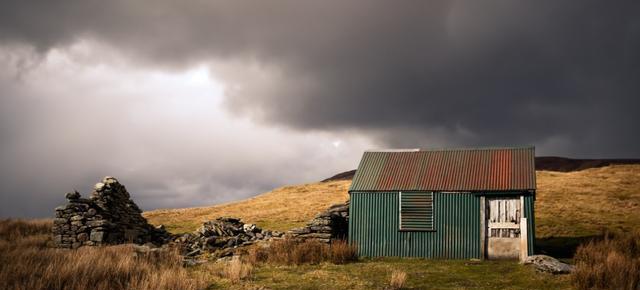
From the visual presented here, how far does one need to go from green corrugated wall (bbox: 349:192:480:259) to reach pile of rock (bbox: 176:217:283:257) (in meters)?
5.66

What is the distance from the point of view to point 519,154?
23953mm

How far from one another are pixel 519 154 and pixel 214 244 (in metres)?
15.7

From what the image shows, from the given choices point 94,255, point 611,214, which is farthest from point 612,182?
point 94,255

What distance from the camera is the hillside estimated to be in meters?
36.2

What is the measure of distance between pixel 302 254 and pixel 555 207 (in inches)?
1179

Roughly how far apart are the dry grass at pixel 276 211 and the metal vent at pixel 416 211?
52.3 ft

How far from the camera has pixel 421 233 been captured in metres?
22.8

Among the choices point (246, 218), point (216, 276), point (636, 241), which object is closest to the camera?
point (216, 276)

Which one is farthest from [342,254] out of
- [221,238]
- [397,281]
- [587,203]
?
[587,203]

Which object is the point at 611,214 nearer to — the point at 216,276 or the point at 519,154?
the point at 519,154

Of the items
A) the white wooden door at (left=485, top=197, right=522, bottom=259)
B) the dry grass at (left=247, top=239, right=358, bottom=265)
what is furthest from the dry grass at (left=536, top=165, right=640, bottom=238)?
the dry grass at (left=247, top=239, right=358, bottom=265)

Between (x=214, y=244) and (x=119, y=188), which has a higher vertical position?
(x=119, y=188)

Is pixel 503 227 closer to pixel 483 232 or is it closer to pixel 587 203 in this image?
pixel 483 232

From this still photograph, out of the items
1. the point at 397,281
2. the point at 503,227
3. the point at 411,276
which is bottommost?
the point at 411,276
